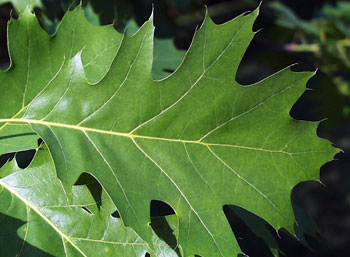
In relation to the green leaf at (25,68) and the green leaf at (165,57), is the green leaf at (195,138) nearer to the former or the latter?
the green leaf at (25,68)

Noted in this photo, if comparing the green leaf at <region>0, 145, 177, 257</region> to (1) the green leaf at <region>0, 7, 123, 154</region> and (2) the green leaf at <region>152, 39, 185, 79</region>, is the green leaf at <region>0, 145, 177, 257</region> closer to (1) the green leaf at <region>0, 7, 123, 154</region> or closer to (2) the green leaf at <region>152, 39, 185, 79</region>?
→ (1) the green leaf at <region>0, 7, 123, 154</region>

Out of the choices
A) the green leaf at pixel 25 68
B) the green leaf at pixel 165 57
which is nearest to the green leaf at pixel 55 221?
the green leaf at pixel 25 68

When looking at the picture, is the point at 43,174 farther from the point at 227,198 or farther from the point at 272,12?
the point at 272,12

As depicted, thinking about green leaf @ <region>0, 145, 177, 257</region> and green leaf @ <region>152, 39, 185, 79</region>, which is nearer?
green leaf @ <region>0, 145, 177, 257</region>

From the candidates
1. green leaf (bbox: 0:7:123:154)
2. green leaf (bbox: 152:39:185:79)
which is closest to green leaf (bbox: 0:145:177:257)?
green leaf (bbox: 0:7:123:154)

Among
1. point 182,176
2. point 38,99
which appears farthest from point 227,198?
point 38,99

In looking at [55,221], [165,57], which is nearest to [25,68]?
[55,221]
